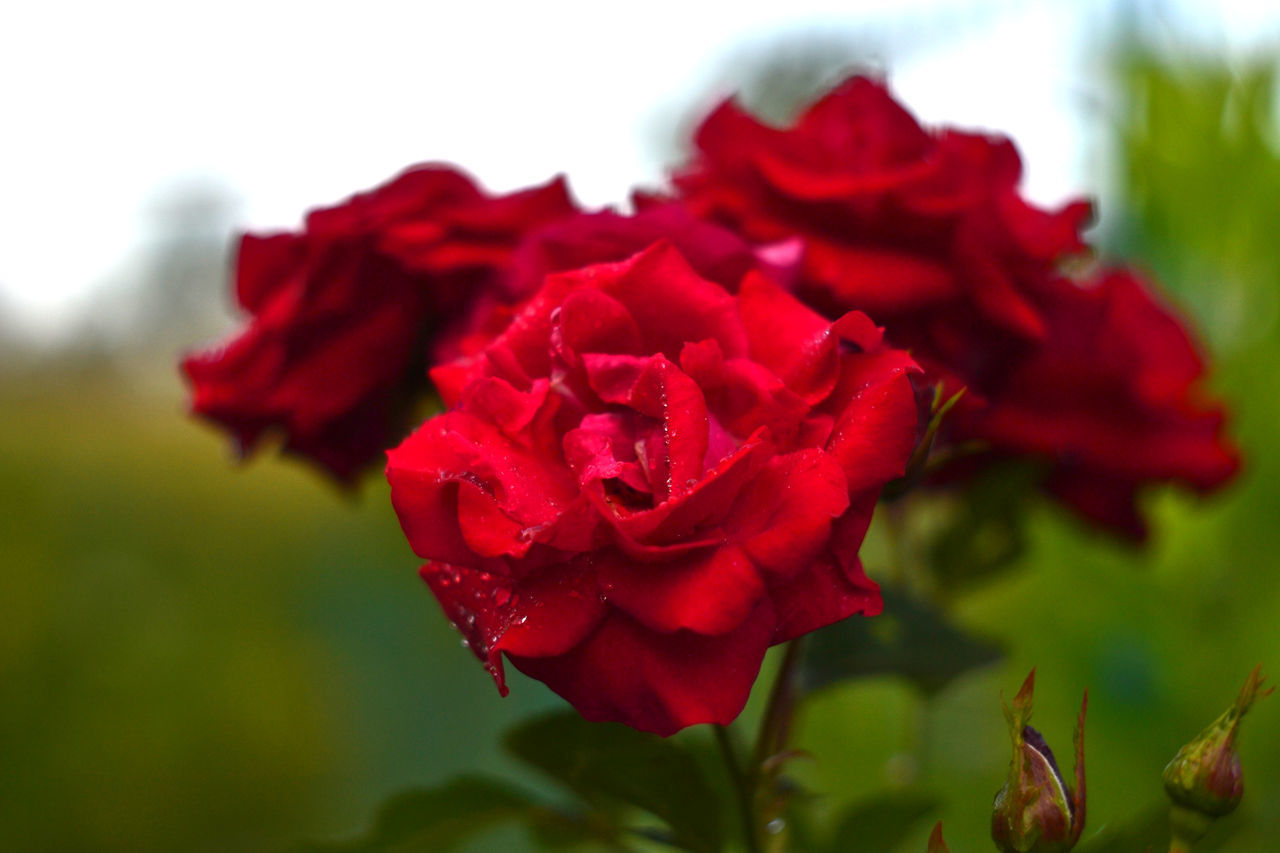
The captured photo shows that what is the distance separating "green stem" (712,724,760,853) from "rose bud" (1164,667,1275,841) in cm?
12

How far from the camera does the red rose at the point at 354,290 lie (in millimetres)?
357

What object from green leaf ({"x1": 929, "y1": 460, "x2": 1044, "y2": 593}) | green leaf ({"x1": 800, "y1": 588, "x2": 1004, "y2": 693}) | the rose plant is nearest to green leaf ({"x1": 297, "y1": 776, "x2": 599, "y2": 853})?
the rose plant

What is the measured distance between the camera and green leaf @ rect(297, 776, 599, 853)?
385 mm

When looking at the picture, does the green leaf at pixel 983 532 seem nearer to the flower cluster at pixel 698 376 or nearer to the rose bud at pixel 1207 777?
the flower cluster at pixel 698 376

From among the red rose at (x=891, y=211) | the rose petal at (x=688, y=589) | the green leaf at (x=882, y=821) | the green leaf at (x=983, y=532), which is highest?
the red rose at (x=891, y=211)

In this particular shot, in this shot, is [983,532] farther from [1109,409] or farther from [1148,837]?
[1148,837]

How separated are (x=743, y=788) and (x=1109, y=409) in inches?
8.8

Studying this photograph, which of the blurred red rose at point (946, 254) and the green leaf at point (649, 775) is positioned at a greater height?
the blurred red rose at point (946, 254)

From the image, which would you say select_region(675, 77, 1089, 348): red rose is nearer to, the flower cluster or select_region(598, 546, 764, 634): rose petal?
the flower cluster

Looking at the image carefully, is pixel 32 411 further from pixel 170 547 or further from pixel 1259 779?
pixel 1259 779

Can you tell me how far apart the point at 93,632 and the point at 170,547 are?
6.9 inches

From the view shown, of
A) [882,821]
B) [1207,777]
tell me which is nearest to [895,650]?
[882,821]

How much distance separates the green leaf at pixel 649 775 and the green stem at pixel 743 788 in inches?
0.6

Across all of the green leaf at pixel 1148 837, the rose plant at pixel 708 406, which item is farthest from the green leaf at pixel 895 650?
the green leaf at pixel 1148 837
